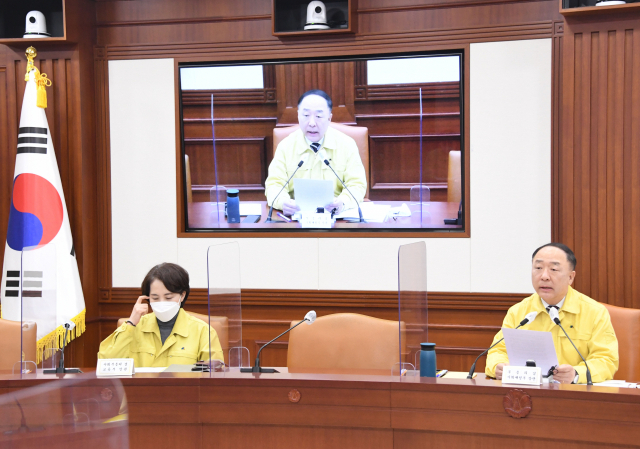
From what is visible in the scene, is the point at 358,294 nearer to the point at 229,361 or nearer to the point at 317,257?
the point at 317,257

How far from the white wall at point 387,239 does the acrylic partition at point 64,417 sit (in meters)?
3.08

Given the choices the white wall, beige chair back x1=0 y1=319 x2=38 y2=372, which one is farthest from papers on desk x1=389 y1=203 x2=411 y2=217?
beige chair back x1=0 y1=319 x2=38 y2=372

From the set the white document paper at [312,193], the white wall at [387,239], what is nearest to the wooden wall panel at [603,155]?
the white wall at [387,239]

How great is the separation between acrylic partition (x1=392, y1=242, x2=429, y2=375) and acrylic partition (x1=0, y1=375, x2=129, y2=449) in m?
1.44

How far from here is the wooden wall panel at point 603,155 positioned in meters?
3.44

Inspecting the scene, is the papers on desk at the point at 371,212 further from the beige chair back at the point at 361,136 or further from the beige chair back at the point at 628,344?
the beige chair back at the point at 628,344

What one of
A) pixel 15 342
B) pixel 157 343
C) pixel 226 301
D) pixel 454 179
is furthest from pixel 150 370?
pixel 454 179

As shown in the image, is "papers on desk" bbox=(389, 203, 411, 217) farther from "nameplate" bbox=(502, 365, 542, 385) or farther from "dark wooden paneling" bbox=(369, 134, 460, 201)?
"nameplate" bbox=(502, 365, 542, 385)

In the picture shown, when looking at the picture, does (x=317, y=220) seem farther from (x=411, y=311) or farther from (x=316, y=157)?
(x=411, y=311)

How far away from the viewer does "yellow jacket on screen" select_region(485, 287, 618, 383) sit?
8.33 ft

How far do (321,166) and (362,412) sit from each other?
1.97 metres

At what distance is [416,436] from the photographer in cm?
224

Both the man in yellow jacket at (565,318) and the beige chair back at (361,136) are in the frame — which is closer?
the man in yellow jacket at (565,318)

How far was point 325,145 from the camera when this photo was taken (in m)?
3.98
